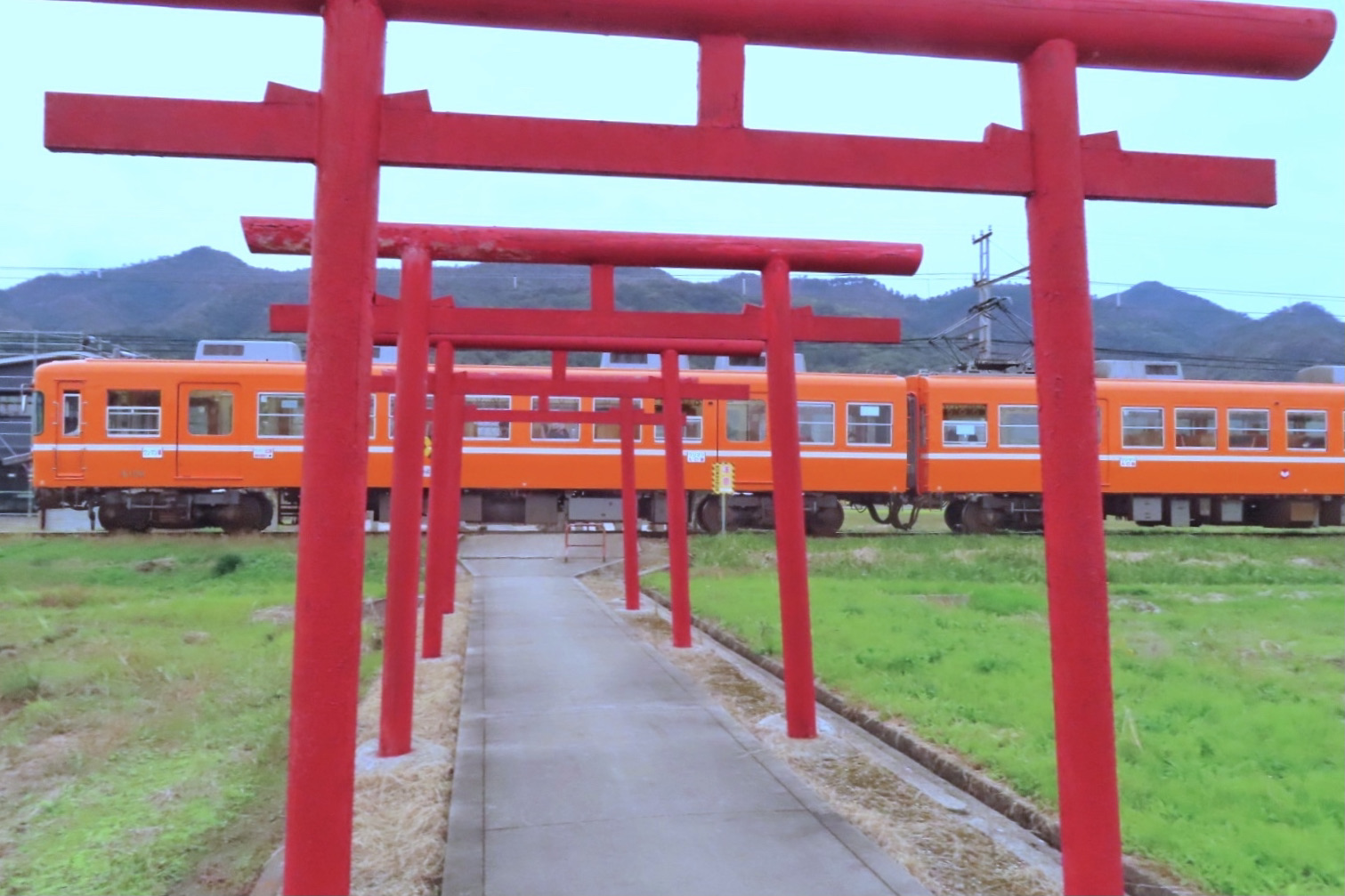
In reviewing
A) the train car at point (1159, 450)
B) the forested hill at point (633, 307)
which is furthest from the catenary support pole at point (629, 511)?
the forested hill at point (633, 307)

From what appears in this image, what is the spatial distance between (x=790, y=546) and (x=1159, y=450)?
16.1m

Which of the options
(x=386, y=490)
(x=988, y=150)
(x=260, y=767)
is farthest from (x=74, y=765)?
(x=386, y=490)

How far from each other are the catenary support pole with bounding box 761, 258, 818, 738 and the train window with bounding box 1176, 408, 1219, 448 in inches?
640

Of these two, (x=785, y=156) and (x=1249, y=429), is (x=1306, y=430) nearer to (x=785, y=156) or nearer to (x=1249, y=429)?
(x=1249, y=429)

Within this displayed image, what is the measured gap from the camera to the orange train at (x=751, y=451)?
55.4 ft

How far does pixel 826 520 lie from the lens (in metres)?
18.6

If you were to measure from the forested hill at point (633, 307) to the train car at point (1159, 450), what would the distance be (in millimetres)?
39529

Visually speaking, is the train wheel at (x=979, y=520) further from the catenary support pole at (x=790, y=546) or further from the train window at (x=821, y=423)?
the catenary support pole at (x=790, y=546)

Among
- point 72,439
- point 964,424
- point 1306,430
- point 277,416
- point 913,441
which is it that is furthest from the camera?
point 1306,430

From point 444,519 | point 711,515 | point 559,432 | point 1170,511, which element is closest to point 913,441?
point 711,515

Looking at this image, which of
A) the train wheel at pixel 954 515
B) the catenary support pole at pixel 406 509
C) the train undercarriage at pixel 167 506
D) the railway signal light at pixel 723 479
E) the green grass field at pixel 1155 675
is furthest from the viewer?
the train wheel at pixel 954 515

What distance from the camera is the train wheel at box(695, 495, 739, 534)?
1844 cm

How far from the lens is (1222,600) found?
11.0m

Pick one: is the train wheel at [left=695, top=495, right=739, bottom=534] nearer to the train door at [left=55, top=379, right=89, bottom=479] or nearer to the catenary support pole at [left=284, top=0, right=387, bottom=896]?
the train door at [left=55, top=379, right=89, bottom=479]
